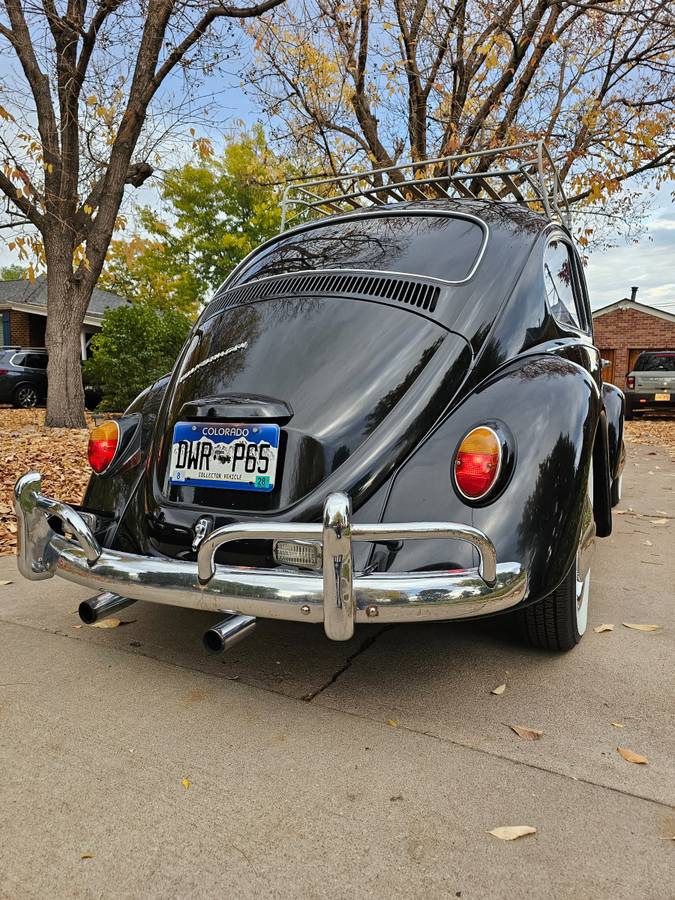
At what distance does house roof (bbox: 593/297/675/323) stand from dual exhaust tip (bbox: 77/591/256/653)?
1037 inches

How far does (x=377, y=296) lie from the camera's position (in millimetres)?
2695

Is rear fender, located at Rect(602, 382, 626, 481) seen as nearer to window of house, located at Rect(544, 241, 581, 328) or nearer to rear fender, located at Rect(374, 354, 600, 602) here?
window of house, located at Rect(544, 241, 581, 328)

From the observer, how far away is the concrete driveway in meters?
1.55

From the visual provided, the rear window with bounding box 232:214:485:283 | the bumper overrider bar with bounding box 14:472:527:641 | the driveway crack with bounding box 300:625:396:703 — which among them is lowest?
the driveway crack with bounding box 300:625:396:703

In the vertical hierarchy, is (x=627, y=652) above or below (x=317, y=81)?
below

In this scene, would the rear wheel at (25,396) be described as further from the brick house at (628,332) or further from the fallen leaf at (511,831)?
the brick house at (628,332)

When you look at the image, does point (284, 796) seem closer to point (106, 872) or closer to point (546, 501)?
point (106, 872)

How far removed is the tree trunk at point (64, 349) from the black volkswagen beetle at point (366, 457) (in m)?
7.76

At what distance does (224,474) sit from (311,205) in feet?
8.39

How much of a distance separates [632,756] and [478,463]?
98cm

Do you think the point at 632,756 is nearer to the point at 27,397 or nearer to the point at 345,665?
the point at 345,665

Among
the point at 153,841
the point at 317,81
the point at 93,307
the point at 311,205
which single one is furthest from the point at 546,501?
the point at 93,307

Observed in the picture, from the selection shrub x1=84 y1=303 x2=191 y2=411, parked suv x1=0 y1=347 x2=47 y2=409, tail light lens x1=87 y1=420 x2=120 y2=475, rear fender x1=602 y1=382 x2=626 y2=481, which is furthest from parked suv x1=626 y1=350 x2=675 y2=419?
tail light lens x1=87 y1=420 x2=120 y2=475

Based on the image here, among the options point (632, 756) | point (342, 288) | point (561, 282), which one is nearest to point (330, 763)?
point (632, 756)
